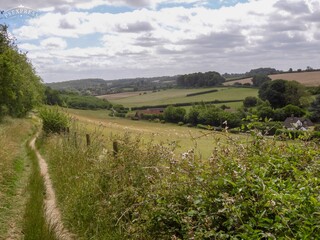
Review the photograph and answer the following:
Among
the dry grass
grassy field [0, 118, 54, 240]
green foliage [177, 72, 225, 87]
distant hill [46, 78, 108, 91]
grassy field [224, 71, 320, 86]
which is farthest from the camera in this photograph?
distant hill [46, 78, 108, 91]

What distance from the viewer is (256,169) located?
4340 mm

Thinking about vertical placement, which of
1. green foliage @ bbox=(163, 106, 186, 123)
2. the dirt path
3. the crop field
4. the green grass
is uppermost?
the crop field

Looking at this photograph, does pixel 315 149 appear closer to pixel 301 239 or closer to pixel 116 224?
pixel 301 239

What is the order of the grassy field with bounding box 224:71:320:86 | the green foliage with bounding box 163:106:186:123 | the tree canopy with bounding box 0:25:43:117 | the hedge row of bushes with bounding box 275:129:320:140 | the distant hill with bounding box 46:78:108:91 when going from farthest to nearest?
the distant hill with bounding box 46:78:108:91, the grassy field with bounding box 224:71:320:86, the green foliage with bounding box 163:106:186:123, the tree canopy with bounding box 0:25:43:117, the hedge row of bushes with bounding box 275:129:320:140

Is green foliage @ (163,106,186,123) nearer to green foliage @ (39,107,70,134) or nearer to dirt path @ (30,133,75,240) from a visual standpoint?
green foliage @ (39,107,70,134)

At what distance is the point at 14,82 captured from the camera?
142ft

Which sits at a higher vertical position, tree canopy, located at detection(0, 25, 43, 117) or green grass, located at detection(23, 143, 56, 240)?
tree canopy, located at detection(0, 25, 43, 117)

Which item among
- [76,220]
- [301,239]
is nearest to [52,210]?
[76,220]

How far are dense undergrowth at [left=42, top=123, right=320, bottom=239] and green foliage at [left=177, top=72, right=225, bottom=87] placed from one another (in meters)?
80.2

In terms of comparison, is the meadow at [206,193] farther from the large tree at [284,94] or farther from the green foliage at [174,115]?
the green foliage at [174,115]

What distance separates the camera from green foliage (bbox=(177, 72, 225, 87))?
86.9 metres

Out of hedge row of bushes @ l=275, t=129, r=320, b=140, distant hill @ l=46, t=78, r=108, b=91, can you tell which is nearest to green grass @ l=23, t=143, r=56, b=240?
hedge row of bushes @ l=275, t=129, r=320, b=140

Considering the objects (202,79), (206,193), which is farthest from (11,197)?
(202,79)

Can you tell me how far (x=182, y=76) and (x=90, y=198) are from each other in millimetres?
95056
